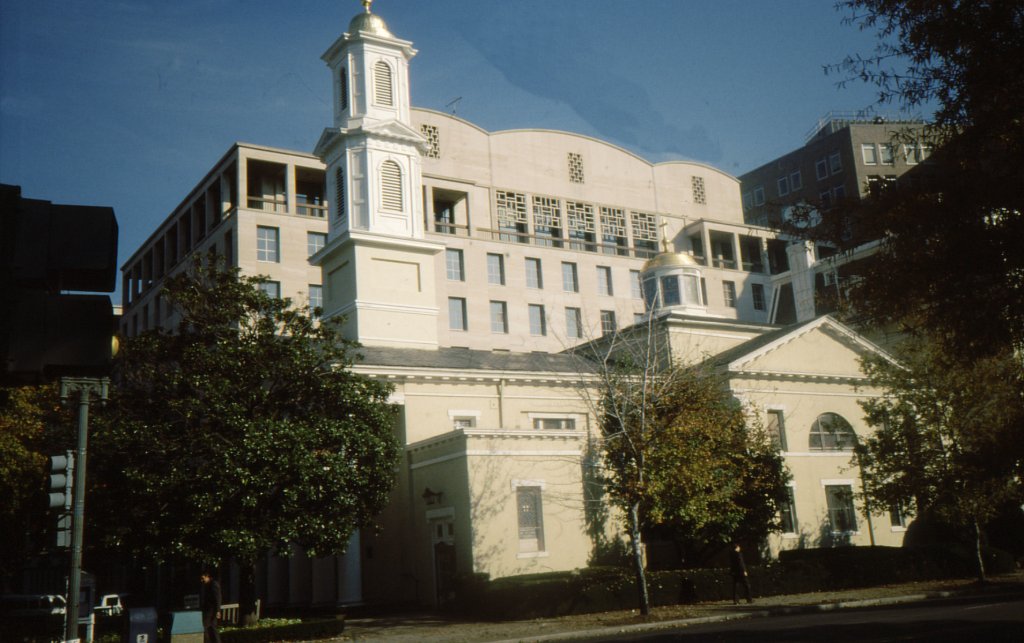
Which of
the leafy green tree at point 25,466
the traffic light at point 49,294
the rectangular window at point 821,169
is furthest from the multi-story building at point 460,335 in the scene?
the rectangular window at point 821,169

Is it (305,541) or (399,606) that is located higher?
(305,541)

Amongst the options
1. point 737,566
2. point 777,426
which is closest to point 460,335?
point 777,426

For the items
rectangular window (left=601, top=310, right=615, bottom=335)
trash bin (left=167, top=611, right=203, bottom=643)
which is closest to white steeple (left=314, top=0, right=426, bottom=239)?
trash bin (left=167, top=611, right=203, bottom=643)

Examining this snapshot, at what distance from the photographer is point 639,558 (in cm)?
2442

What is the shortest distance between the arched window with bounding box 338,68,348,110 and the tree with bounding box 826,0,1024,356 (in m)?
31.0

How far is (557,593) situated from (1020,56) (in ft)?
60.7

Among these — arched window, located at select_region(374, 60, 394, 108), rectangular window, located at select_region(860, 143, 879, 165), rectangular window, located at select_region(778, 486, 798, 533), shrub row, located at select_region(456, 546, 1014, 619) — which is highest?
rectangular window, located at select_region(860, 143, 879, 165)

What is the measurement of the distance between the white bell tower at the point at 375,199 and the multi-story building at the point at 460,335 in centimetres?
8

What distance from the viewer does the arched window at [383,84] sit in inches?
1593

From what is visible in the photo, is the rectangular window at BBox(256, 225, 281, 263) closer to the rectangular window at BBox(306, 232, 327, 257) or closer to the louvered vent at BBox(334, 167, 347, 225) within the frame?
the rectangular window at BBox(306, 232, 327, 257)

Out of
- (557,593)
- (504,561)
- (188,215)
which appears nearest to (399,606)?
(504,561)

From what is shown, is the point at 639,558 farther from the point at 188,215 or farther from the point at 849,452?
the point at 188,215

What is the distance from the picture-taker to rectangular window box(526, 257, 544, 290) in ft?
224

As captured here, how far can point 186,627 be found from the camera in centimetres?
1753
